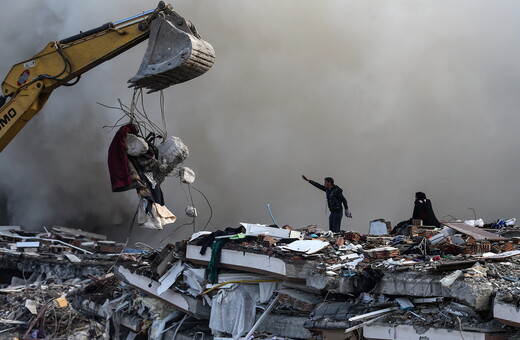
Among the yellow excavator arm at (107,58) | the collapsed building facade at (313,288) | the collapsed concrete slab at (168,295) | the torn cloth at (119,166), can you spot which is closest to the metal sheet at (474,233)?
the collapsed building facade at (313,288)

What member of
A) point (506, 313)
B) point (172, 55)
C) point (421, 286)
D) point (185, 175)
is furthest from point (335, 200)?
point (506, 313)

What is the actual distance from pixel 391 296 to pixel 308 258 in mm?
1074

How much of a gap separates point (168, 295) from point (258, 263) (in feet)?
5.34

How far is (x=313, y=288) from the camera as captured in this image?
23.5ft

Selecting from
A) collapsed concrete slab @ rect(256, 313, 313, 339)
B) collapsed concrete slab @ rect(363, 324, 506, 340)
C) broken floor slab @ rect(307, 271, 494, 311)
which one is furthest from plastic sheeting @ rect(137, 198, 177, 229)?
collapsed concrete slab @ rect(363, 324, 506, 340)

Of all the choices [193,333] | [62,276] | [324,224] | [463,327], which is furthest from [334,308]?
[324,224]

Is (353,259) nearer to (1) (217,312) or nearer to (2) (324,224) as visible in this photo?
(1) (217,312)

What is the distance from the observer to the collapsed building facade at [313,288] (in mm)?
5824

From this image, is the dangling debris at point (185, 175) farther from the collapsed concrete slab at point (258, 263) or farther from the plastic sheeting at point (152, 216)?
the collapsed concrete slab at point (258, 263)

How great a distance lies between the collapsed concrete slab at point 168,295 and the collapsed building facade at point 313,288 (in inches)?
0.5

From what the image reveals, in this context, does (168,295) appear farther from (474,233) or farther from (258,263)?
(474,233)

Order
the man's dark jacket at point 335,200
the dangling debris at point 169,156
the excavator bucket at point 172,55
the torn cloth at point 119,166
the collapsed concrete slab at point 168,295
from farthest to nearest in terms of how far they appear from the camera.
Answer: the man's dark jacket at point 335,200 < the dangling debris at point 169,156 < the torn cloth at point 119,166 < the collapsed concrete slab at point 168,295 < the excavator bucket at point 172,55

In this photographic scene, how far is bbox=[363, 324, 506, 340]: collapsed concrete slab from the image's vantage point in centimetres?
542

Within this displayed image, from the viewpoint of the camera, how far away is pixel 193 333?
27.2ft
